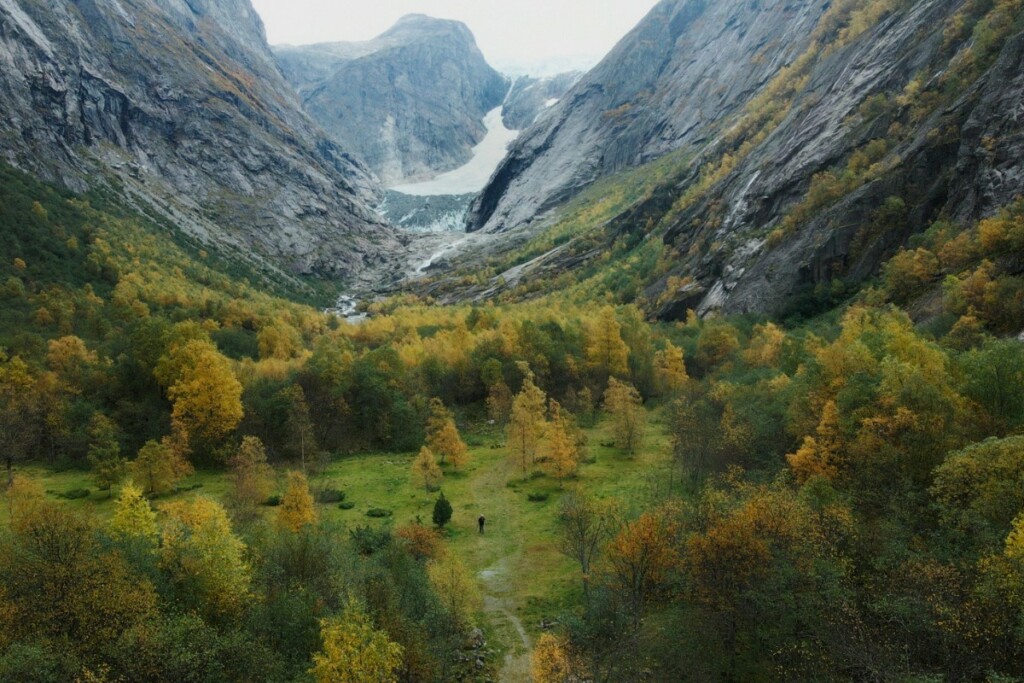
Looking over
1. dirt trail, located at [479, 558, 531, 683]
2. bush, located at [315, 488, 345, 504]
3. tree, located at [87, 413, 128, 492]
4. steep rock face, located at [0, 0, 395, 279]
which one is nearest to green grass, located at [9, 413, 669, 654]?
dirt trail, located at [479, 558, 531, 683]

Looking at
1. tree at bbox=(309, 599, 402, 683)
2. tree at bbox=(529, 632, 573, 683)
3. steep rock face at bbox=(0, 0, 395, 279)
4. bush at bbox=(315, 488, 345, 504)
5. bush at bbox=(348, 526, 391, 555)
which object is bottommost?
tree at bbox=(529, 632, 573, 683)

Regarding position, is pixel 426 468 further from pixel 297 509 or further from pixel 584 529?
pixel 584 529

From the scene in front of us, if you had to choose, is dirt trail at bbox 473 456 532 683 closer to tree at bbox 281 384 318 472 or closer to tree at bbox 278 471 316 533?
tree at bbox 278 471 316 533

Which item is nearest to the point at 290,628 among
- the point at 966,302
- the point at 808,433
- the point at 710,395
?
the point at 808,433

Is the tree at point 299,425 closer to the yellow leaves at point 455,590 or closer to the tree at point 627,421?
the tree at point 627,421

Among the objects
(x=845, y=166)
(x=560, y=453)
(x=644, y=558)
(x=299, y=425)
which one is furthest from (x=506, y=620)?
(x=845, y=166)

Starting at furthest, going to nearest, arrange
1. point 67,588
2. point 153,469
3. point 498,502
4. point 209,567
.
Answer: point 498,502 < point 153,469 < point 209,567 < point 67,588

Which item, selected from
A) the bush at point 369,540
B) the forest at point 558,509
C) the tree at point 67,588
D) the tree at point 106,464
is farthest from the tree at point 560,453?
the tree at point 106,464
